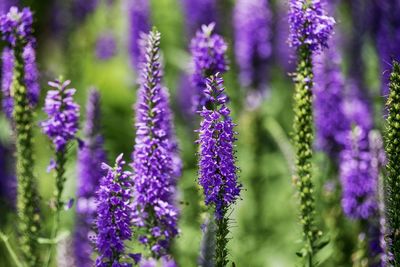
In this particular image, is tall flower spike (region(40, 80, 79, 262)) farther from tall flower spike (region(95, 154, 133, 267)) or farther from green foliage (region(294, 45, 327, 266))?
green foliage (region(294, 45, 327, 266))

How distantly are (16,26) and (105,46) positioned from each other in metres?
6.28

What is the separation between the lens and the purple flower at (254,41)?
8.16 meters

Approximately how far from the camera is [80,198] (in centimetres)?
626

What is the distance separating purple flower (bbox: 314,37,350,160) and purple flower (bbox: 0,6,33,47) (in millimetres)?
2845

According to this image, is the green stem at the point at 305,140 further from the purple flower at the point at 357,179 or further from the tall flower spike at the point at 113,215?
the tall flower spike at the point at 113,215

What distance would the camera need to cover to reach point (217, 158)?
12.9 ft

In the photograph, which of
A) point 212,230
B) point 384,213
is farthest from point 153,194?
point 384,213

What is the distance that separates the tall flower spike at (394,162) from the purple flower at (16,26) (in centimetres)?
261

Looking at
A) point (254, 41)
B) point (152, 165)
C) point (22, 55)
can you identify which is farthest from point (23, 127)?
point (254, 41)

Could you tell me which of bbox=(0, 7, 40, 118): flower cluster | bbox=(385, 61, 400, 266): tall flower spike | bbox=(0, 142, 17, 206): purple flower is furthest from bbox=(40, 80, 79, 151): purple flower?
bbox=(385, 61, 400, 266): tall flower spike

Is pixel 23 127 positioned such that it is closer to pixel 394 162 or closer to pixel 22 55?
pixel 22 55

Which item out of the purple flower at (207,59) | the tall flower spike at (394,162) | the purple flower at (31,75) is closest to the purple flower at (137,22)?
the purple flower at (31,75)

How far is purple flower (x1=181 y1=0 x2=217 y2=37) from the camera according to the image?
28.1 ft

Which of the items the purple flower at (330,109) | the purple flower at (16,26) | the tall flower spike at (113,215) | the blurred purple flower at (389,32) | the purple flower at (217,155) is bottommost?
the tall flower spike at (113,215)
